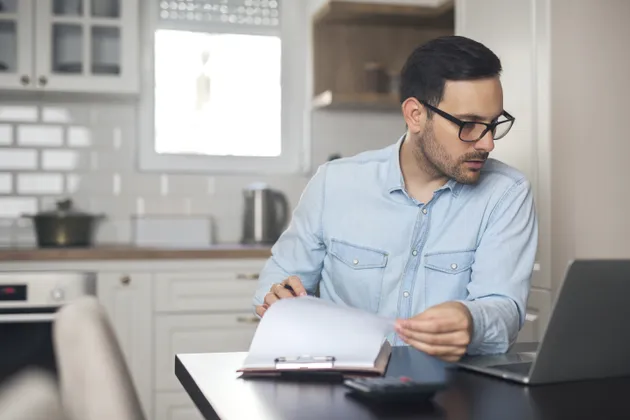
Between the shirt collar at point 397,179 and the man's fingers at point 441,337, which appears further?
the shirt collar at point 397,179

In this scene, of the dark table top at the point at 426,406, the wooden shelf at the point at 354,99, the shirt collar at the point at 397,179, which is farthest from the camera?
the wooden shelf at the point at 354,99

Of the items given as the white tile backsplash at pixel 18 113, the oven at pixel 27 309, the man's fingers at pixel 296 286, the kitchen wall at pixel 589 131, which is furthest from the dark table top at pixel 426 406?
the white tile backsplash at pixel 18 113

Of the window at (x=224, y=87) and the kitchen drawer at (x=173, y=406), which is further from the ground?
the window at (x=224, y=87)

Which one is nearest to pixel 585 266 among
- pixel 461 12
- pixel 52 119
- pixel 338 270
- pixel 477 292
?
pixel 477 292

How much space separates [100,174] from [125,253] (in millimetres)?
706

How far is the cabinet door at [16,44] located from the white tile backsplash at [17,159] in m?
0.37

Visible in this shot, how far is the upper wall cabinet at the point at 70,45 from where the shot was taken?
11.2 ft

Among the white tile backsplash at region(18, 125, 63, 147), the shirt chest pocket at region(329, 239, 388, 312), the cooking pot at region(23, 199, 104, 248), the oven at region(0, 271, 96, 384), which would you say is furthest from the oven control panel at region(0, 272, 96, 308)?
the shirt chest pocket at region(329, 239, 388, 312)

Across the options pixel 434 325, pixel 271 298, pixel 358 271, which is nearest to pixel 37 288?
pixel 358 271

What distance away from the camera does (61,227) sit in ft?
11.1

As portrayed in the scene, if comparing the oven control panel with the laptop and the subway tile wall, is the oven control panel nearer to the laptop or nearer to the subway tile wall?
the subway tile wall

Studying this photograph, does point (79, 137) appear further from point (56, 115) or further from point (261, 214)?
point (261, 214)

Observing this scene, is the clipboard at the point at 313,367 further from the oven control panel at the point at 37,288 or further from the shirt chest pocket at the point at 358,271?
the oven control panel at the point at 37,288

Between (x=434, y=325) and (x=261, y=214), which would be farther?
(x=261, y=214)
